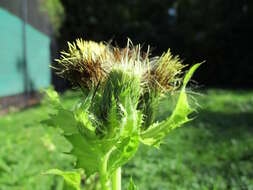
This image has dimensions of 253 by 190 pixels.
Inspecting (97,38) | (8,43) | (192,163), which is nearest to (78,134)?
(192,163)

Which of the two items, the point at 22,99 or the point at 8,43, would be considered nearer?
the point at 8,43

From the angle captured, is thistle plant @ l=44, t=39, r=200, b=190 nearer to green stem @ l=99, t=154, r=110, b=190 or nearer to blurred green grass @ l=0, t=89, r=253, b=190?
green stem @ l=99, t=154, r=110, b=190

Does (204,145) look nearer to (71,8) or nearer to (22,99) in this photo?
(22,99)

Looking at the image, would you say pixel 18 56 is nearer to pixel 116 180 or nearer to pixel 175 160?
pixel 175 160

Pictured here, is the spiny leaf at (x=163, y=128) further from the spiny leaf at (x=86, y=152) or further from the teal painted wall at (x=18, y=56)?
the teal painted wall at (x=18, y=56)

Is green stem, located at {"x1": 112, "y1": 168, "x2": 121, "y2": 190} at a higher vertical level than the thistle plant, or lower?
lower

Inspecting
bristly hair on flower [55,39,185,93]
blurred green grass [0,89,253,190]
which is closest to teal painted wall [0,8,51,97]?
blurred green grass [0,89,253,190]
